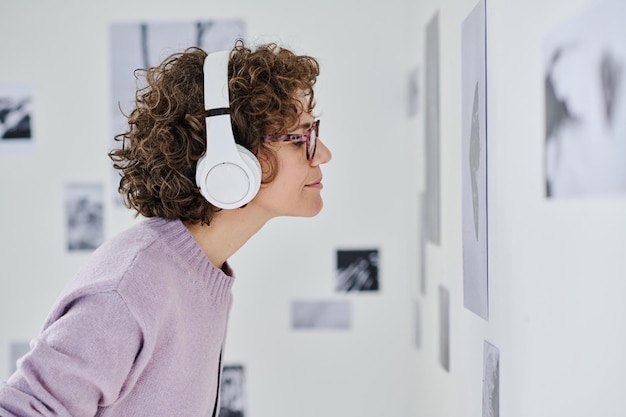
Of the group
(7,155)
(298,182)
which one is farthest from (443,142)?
(7,155)

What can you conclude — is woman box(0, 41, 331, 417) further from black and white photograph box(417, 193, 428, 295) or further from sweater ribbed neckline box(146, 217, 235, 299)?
black and white photograph box(417, 193, 428, 295)

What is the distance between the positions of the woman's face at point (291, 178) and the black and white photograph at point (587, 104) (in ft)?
1.68

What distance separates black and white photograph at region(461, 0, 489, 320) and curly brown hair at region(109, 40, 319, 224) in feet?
0.99

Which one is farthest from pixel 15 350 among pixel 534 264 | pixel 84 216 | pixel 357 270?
pixel 534 264

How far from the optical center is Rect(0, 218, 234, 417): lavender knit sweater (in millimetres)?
1019

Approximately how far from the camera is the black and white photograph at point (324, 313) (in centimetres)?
224

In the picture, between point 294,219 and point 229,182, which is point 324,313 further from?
point 229,182

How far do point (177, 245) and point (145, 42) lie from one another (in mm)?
1150

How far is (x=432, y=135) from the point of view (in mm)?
1761

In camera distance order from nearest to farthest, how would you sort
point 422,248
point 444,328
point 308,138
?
1. point 308,138
2. point 444,328
3. point 422,248

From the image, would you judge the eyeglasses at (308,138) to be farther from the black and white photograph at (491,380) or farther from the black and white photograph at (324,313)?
the black and white photograph at (324,313)

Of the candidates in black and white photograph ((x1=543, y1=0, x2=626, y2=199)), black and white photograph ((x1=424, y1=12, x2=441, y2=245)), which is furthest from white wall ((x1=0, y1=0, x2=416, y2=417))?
black and white photograph ((x1=543, y1=0, x2=626, y2=199))

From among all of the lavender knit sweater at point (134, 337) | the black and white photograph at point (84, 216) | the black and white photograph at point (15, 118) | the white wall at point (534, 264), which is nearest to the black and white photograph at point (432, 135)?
the white wall at point (534, 264)

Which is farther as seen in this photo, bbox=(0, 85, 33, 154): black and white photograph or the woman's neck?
bbox=(0, 85, 33, 154): black and white photograph
